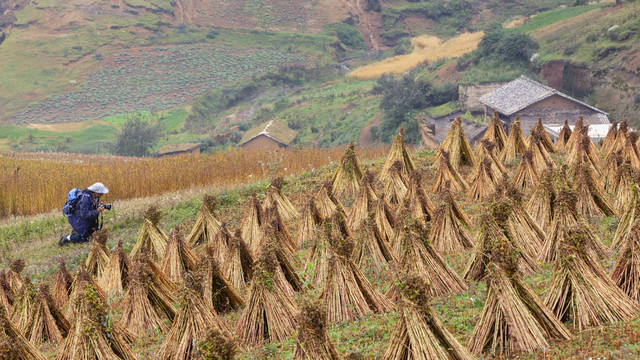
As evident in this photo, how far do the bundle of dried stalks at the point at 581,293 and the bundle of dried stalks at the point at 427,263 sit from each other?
125 cm

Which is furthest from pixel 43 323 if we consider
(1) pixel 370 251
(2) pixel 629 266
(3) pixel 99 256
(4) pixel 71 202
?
(2) pixel 629 266

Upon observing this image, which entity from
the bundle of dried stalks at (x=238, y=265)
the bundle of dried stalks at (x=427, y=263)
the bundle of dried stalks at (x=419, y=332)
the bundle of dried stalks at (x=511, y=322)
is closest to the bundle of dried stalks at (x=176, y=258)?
the bundle of dried stalks at (x=238, y=265)

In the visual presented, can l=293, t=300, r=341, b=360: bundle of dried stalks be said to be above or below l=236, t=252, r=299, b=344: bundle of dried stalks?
above

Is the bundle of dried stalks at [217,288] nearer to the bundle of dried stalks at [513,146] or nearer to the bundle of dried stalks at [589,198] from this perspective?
the bundle of dried stalks at [589,198]

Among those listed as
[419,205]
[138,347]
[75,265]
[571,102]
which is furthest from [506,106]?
[138,347]

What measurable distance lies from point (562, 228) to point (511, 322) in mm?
2203

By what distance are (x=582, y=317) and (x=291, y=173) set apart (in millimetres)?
11133

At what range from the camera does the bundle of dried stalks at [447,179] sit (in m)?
11.3

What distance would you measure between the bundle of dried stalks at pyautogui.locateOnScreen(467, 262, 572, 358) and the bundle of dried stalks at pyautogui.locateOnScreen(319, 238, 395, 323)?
135 centimetres

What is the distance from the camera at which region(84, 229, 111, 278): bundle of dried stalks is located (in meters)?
8.74

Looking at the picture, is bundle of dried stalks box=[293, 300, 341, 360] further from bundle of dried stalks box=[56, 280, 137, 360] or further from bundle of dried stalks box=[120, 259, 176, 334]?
bundle of dried stalks box=[120, 259, 176, 334]

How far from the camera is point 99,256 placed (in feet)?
29.1

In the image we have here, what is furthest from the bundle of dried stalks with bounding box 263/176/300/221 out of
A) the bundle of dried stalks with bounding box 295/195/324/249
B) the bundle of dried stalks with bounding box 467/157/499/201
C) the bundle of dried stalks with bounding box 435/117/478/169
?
the bundle of dried stalks with bounding box 435/117/478/169

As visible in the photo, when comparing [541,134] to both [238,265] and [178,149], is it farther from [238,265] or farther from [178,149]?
[178,149]
